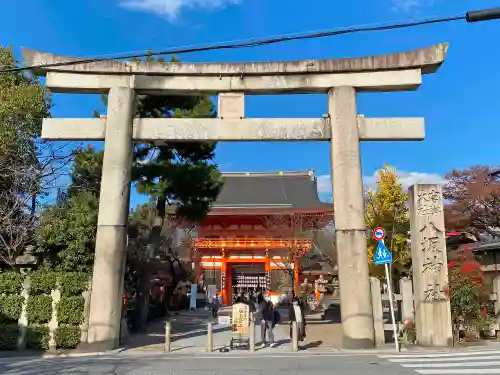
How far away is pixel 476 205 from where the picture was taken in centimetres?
2594

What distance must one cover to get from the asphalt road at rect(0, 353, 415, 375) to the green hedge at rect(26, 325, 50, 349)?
1.25m

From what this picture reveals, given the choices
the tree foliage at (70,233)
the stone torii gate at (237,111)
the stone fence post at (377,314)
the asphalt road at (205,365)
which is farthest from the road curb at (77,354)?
the stone fence post at (377,314)

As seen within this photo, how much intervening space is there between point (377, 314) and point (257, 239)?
19.8 meters

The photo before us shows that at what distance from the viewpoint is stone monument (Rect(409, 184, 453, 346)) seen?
36.8ft

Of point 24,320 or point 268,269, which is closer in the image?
point 24,320

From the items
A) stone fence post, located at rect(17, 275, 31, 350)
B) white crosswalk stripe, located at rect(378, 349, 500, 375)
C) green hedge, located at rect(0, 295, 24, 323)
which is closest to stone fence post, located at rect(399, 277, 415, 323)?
white crosswalk stripe, located at rect(378, 349, 500, 375)

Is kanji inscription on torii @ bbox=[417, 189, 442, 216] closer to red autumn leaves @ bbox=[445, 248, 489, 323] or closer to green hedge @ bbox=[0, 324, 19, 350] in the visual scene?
red autumn leaves @ bbox=[445, 248, 489, 323]

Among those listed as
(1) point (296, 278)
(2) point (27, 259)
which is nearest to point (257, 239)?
(1) point (296, 278)

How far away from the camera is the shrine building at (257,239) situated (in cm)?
3012

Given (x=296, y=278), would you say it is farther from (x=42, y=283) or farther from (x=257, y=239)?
(x=42, y=283)

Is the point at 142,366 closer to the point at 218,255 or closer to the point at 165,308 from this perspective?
the point at 165,308

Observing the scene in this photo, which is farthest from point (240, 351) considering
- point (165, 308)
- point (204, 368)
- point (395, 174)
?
point (395, 174)

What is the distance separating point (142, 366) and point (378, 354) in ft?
17.3

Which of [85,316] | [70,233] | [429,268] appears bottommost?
[85,316]
